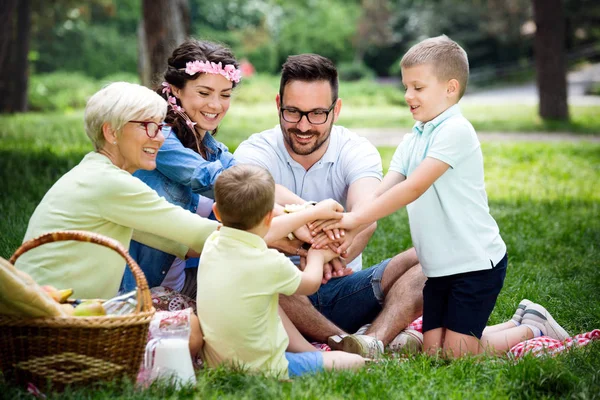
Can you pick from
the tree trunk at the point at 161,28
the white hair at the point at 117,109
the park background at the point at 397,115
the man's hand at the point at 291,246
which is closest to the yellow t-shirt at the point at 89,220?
the white hair at the point at 117,109

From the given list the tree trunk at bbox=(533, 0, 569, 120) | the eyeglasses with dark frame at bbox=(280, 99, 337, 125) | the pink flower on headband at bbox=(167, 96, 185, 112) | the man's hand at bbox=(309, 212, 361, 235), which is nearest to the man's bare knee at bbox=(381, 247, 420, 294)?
the man's hand at bbox=(309, 212, 361, 235)

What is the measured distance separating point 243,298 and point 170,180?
3.67ft

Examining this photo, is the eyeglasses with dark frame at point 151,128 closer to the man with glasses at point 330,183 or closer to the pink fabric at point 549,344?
the man with glasses at point 330,183

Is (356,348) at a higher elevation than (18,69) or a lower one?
lower

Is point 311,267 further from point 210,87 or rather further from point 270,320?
point 210,87

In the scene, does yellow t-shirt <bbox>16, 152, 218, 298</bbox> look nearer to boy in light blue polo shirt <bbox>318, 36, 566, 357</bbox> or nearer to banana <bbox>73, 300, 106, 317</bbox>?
banana <bbox>73, 300, 106, 317</bbox>

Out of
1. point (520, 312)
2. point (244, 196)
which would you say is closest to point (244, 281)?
point (244, 196)

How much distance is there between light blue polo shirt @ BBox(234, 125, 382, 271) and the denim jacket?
1.59ft

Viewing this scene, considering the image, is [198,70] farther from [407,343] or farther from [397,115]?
[397,115]

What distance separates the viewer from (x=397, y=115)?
62.9 ft

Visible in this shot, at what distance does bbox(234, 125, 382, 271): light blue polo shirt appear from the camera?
4254mm

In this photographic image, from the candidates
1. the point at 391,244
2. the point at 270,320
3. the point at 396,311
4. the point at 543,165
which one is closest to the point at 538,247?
the point at 391,244

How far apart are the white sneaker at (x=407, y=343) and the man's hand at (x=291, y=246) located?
703 millimetres

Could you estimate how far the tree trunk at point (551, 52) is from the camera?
1420 cm
